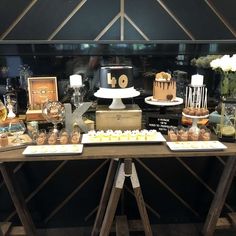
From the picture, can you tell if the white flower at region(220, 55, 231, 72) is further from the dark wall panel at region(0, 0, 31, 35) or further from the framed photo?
the dark wall panel at region(0, 0, 31, 35)

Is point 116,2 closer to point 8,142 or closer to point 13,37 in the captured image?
point 13,37

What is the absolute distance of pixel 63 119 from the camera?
5.72 ft

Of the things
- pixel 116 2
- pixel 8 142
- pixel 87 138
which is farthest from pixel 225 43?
pixel 8 142

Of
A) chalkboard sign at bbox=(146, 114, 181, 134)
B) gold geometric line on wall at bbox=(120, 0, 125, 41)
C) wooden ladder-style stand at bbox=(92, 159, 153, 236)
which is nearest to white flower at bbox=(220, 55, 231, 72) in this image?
chalkboard sign at bbox=(146, 114, 181, 134)

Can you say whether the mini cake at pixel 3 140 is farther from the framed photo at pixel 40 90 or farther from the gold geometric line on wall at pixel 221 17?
the gold geometric line on wall at pixel 221 17

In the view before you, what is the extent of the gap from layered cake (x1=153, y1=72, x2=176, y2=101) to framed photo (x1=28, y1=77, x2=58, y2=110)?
670 mm

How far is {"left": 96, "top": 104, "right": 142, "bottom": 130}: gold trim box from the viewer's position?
1695mm

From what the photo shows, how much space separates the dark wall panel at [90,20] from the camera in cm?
177

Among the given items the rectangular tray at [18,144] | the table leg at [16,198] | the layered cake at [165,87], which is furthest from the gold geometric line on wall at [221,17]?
the table leg at [16,198]

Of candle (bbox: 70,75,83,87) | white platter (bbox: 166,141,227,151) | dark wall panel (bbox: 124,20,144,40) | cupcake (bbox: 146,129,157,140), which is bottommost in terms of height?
white platter (bbox: 166,141,227,151)

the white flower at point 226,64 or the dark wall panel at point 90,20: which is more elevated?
the dark wall panel at point 90,20

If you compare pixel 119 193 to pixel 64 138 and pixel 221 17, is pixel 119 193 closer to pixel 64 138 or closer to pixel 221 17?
pixel 64 138

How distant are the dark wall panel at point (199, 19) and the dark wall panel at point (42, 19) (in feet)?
2.09

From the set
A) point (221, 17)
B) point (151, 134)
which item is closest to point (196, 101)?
point (151, 134)
